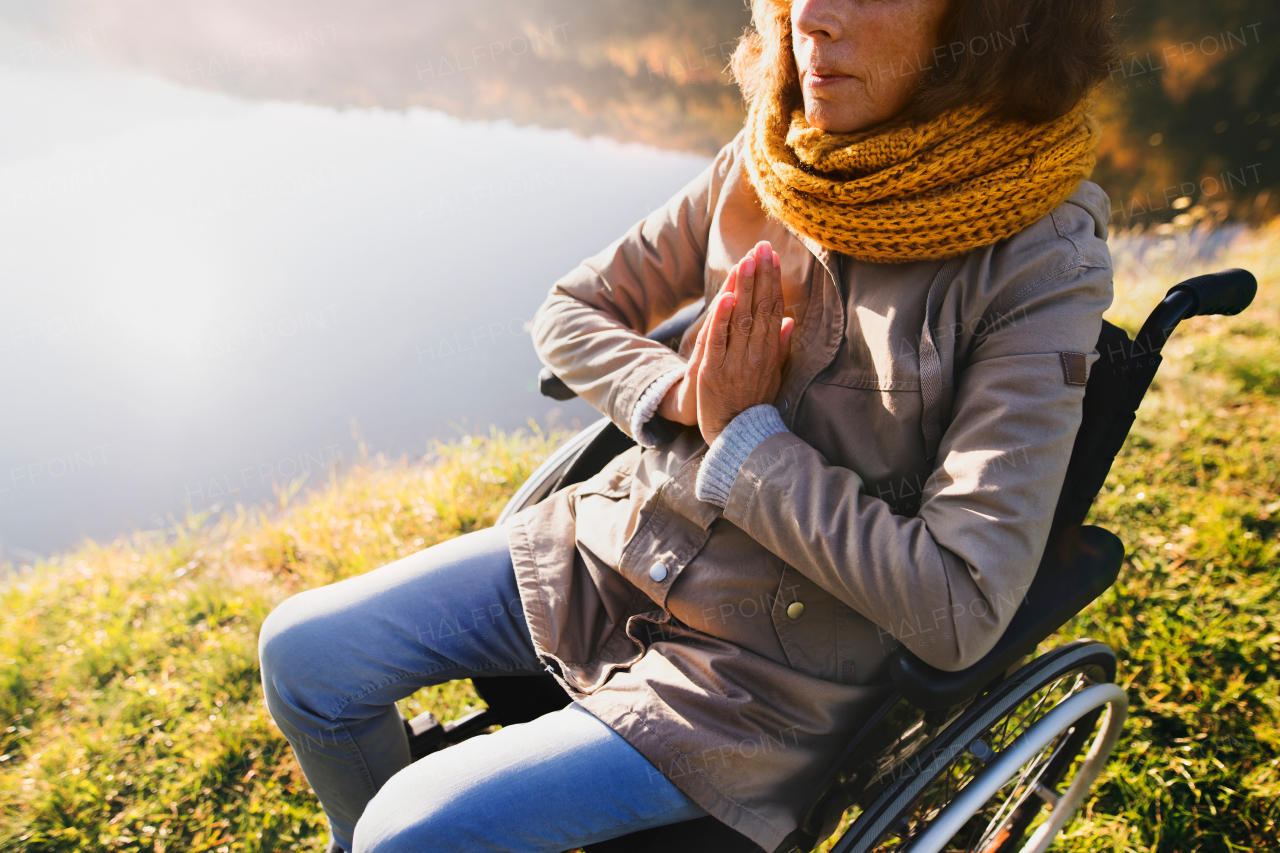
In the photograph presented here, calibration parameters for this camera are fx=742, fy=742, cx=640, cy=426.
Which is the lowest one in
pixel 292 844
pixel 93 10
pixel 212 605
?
pixel 292 844

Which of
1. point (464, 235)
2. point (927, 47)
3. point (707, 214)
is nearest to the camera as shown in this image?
point (927, 47)

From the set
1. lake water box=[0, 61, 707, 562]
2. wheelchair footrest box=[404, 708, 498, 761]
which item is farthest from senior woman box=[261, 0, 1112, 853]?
lake water box=[0, 61, 707, 562]

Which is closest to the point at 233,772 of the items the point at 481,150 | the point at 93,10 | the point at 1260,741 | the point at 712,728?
the point at 712,728

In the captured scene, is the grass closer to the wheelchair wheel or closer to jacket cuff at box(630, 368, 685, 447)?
the wheelchair wheel

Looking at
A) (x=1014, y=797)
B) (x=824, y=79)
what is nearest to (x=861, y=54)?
(x=824, y=79)

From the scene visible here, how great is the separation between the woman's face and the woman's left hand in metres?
0.26

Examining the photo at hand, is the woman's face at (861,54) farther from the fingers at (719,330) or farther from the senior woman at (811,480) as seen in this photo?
the fingers at (719,330)

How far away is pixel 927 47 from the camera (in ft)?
3.52

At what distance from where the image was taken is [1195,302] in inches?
43.2

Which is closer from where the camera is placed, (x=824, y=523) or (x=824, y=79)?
(x=824, y=523)

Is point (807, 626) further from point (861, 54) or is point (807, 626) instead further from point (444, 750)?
point (861, 54)

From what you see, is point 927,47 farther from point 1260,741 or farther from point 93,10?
point 93,10

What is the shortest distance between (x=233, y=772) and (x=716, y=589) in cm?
155

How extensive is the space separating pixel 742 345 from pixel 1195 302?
0.67 m
